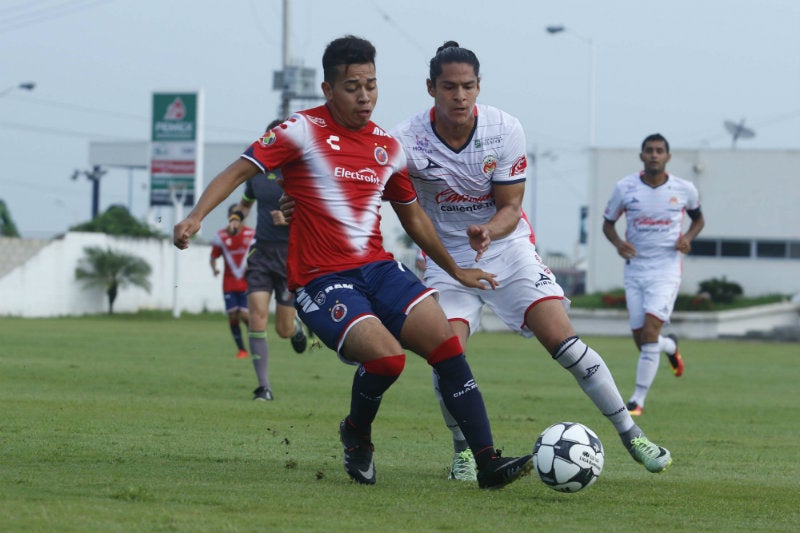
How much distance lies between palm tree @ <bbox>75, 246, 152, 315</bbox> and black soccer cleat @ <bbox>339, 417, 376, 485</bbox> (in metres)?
40.0

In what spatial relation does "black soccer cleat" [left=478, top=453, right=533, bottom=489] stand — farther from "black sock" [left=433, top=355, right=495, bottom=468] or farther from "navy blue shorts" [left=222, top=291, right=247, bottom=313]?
"navy blue shorts" [left=222, top=291, right=247, bottom=313]

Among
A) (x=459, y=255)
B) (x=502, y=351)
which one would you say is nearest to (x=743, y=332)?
(x=502, y=351)

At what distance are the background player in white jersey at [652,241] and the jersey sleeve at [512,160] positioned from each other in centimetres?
602

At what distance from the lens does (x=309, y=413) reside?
11438mm

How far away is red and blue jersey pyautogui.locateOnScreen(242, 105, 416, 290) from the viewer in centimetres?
712

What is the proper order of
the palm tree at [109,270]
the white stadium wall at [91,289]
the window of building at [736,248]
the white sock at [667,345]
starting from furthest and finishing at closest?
the window of building at [736,248]
the palm tree at [109,270]
the white stadium wall at [91,289]
the white sock at [667,345]

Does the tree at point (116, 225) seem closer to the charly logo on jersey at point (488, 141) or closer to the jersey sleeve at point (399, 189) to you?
the charly logo on jersey at point (488, 141)

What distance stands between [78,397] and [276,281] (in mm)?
2591

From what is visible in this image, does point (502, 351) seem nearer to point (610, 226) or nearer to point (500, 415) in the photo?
point (610, 226)

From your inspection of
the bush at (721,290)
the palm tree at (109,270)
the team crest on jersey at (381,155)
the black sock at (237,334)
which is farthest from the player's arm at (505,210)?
the bush at (721,290)

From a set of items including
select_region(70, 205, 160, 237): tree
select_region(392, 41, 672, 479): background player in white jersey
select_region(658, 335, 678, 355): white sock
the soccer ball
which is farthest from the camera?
select_region(70, 205, 160, 237): tree

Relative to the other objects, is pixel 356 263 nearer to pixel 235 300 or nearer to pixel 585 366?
pixel 585 366

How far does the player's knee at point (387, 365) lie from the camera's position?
6852mm

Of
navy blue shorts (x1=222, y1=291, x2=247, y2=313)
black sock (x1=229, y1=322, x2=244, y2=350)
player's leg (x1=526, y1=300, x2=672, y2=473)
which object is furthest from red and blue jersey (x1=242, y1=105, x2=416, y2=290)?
black sock (x1=229, y1=322, x2=244, y2=350)
